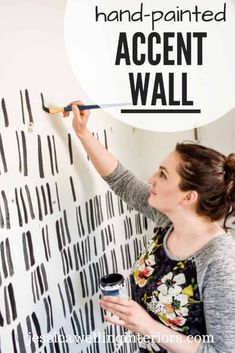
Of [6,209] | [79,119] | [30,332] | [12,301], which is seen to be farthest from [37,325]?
[79,119]

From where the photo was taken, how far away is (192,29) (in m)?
1.10

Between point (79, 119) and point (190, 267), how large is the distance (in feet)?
1.58

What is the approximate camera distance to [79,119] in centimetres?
114

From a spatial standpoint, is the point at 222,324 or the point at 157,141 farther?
the point at 157,141

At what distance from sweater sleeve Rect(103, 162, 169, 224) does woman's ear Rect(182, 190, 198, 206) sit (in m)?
0.23

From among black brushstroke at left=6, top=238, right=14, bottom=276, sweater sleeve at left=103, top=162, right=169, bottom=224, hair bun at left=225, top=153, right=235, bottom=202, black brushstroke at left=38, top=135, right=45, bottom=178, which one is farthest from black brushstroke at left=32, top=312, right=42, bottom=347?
hair bun at left=225, top=153, right=235, bottom=202

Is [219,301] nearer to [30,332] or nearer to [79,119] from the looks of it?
[30,332]

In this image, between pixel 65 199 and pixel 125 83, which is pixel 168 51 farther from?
pixel 65 199

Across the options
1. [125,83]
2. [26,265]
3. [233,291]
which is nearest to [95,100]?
[125,83]

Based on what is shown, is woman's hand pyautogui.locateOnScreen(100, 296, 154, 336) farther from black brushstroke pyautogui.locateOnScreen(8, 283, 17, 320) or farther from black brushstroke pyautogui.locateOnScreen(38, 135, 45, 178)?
black brushstroke pyautogui.locateOnScreen(38, 135, 45, 178)

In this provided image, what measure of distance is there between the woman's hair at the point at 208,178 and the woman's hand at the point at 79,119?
29 cm

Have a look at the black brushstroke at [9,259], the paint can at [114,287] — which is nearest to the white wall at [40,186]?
the black brushstroke at [9,259]

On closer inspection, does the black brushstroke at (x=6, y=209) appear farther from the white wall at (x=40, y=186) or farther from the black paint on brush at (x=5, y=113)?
the black paint on brush at (x=5, y=113)

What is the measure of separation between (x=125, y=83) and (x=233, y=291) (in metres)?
0.67
